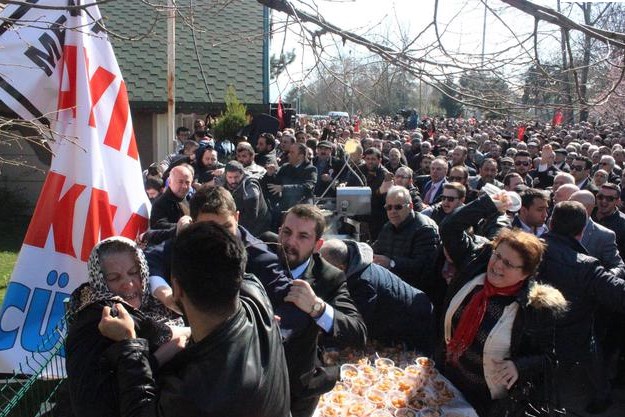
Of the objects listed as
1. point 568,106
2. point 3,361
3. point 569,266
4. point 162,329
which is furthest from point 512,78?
point 3,361


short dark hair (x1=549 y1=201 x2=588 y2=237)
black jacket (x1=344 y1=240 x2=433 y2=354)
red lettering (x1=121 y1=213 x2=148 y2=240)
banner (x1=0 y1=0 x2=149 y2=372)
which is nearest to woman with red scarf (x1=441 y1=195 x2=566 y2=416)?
black jacket (x1=344 y1=240 x2=433 y2=354)

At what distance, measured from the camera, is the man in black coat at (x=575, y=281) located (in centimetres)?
394

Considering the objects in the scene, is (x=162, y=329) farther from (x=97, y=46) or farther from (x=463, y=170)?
(x=463, y=170)

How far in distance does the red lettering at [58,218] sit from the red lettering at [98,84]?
51 centimetres

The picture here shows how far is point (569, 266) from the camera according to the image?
13.0 ft

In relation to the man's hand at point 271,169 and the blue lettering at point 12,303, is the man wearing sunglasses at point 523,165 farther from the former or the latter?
the blue lettering at point 12,303

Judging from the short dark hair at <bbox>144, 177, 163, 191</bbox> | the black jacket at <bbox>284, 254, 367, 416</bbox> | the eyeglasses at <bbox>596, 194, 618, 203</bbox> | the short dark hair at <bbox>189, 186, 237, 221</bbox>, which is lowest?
the black jacket at <bbox>284, 254, 367, 416</bbox>

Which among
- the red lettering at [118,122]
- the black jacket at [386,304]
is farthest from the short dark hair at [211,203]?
the red lettering at [118,122]

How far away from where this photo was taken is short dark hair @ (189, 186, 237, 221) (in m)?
2.92

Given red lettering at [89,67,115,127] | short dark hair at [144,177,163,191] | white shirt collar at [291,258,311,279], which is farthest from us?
short dark hair at [144,177,163,191]

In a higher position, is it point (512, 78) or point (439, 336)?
point (512, 78)

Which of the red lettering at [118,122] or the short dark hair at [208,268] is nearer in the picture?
the short dark hair at [208,268]

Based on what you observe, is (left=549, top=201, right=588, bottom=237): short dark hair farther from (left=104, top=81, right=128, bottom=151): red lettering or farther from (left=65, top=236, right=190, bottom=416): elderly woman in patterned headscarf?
(left=104, top=81, right=128, bottom=151): red lettering

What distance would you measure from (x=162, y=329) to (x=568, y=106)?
7.16 ft
